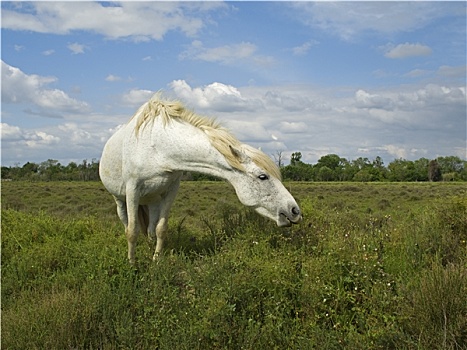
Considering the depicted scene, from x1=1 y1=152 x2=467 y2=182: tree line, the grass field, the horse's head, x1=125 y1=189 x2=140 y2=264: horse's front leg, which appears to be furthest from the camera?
x1=1 y1=152 x2=467 y2=182: tree line

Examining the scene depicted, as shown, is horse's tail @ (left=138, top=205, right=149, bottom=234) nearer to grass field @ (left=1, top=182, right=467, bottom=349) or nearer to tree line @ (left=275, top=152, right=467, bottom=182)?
grass field @ (left=1, top=182, right=467, bottom=349)

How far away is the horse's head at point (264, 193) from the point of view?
4.59 meters

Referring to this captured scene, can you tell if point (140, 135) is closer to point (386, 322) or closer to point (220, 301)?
point (220, 301)

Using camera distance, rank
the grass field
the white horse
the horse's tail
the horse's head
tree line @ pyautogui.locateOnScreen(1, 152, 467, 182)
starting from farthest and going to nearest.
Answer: tree line @ pyautogui.locateOnScreen(1, 152, 467, 182) < the horse's tail < the white horse < the horse's head < the grass field

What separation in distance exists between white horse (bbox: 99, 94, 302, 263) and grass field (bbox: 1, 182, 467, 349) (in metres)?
0.47

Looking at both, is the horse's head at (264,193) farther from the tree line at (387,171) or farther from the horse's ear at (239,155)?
the tree line at (387,171)

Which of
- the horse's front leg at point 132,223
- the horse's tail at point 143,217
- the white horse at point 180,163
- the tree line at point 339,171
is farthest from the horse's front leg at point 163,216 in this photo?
the tree line at point 339,171

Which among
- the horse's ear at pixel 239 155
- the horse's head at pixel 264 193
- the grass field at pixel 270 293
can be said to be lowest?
the grass field at pixel 270 293

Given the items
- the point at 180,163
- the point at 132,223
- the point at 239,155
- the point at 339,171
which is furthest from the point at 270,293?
the point at 339,171

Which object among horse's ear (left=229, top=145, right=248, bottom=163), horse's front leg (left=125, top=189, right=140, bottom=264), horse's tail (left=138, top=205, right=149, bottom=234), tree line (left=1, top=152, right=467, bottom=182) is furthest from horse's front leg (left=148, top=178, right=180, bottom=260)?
tree line (left=1, top=152, right=467, bottom=182)

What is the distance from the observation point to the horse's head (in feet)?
15.1

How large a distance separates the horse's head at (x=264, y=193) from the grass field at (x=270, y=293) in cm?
32

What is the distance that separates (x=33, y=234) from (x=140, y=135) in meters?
2.96

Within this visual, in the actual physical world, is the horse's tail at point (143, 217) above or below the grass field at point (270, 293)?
above
